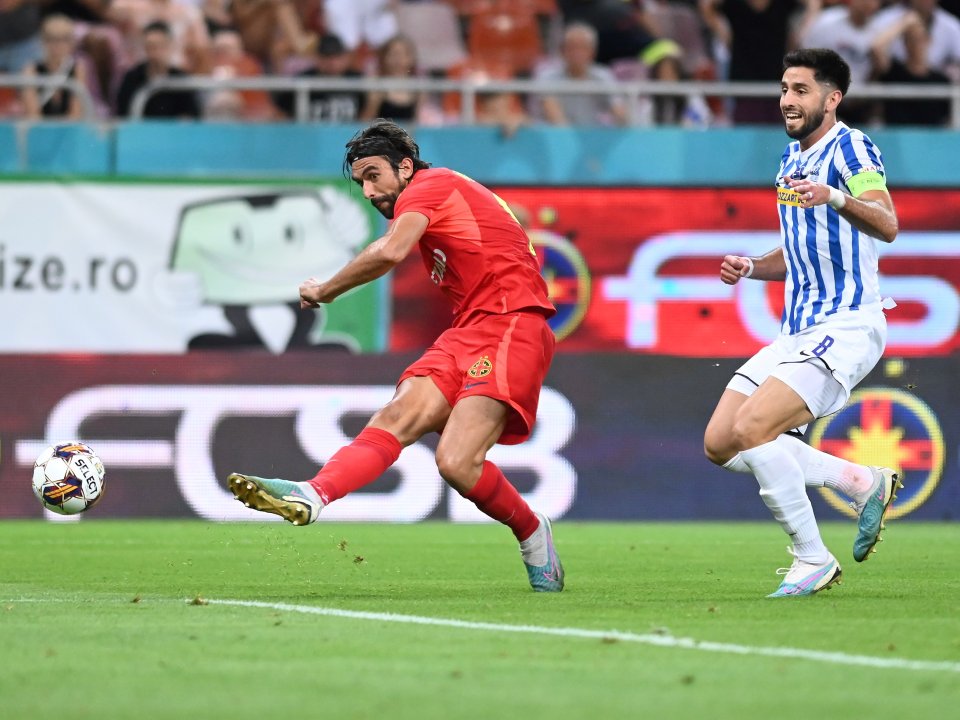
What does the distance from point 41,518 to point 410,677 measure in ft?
28.3

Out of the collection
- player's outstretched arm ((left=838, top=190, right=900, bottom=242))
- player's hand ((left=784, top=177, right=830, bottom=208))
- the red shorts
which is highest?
player's hand ((left=784, top=177, right=830, bottom=208))

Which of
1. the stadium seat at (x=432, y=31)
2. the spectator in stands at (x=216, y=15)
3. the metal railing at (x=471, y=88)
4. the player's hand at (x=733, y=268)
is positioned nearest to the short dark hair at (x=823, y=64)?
the player's hand at (x=733, y=268)

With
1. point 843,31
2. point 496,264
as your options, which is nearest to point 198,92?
point 843,31

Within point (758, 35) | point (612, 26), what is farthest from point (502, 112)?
point (758, 35)

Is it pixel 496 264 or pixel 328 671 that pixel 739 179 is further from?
pixel 328 671

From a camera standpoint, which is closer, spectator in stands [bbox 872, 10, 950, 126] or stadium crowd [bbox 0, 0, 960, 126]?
stadium crowd [bbox 0, 0, 960, 126]

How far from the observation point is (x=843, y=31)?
1536 cm

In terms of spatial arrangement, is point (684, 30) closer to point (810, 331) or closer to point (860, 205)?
point (810, 331)

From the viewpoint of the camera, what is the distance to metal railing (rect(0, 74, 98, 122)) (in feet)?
47.6

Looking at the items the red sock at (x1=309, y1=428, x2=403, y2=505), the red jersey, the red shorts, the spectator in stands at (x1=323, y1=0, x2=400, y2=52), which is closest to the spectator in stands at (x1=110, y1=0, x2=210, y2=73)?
the spectator in stands at (x1=323, y1=0, x2=400, y2=52)

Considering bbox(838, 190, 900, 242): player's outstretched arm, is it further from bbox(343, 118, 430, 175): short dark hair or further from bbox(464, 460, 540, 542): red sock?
bbox(343, 118, 430, 175): short dark hair

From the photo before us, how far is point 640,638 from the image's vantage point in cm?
577

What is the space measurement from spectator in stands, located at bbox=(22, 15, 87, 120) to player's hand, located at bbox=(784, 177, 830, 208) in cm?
936

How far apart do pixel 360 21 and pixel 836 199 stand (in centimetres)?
978
